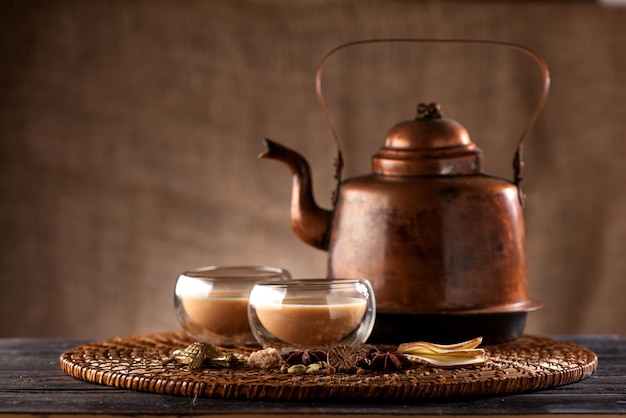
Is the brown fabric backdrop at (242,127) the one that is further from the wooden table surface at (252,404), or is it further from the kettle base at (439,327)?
the wooden table surface at (252,404)

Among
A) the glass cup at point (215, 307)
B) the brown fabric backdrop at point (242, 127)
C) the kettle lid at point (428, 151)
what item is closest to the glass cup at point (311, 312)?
the glass cup at point (215, 307)

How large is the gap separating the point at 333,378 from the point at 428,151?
1.51 ft

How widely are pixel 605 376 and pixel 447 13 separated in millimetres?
1535

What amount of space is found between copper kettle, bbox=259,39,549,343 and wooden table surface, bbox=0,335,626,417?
0.72ft

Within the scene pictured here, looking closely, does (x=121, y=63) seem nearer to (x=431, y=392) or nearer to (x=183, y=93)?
(x=183, y=93)

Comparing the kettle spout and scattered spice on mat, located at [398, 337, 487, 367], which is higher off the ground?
the kettle spout

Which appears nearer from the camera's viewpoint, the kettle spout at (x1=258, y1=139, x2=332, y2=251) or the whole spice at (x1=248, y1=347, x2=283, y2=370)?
the whole spice at (x1=248, y1=347, x2=283, y2=370)

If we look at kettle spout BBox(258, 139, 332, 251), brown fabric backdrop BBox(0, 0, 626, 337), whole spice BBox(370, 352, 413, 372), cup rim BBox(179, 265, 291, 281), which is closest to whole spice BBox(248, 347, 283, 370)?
whole spice BBox(370, 352, 413, 372)

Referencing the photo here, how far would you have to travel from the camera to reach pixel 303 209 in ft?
4.92

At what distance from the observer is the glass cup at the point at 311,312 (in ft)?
3.83

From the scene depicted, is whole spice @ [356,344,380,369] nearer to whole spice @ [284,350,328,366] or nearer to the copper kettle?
whole spice @ [284,350,328,366]

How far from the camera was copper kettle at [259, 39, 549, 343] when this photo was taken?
4.36 ft

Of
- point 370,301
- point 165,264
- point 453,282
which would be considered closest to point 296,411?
point 370,301

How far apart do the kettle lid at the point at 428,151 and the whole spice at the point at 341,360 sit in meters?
0.37
